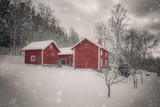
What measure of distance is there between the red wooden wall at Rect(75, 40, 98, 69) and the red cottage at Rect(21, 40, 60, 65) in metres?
5.54

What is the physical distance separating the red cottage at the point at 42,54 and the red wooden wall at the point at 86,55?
18.2 feet

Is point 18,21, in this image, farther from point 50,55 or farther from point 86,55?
point 86,55

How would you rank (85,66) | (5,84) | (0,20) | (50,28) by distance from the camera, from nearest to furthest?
(5,84) → (85,66) → (0,20) → (50,28)

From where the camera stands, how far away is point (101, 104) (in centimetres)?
880

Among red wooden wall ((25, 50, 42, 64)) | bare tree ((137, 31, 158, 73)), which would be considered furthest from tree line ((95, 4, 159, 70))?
red wooden wall ((25, 50, 42, 64))

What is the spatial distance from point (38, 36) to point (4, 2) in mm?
14764

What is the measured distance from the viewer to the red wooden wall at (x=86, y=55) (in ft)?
81.3

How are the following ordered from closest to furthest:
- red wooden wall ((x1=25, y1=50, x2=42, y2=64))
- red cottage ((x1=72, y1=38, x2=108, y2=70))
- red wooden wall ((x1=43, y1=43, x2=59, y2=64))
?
1. red cottage ((x1=72, y1=38, x2=108, y2=70))
2. red wooden wall ((x1=43, y1=43, x2=59, y2=64))
3. red wooden wall ((x1=25, y1=50, x2=42, y2=64))

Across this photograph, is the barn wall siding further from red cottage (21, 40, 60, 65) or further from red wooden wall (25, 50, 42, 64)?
red wooden wall (25, 50, 42, 64)

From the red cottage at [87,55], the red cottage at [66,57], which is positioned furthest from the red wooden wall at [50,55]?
the red cottage at [87,55]

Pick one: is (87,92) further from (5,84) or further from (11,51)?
(11,51)

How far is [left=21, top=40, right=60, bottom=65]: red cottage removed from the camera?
25859mm

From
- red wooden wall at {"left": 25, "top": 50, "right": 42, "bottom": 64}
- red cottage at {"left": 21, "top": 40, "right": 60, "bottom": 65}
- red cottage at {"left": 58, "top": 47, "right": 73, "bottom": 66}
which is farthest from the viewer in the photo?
red cottage at {"left": 58, "top": 47, "right": 73, "bottom": 66}

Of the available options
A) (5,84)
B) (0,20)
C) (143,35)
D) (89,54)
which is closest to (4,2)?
(0,20)
